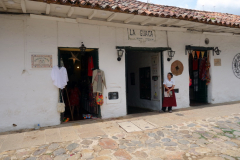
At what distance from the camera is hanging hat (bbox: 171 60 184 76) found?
24.3ft

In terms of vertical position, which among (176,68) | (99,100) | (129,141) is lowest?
(129,141)

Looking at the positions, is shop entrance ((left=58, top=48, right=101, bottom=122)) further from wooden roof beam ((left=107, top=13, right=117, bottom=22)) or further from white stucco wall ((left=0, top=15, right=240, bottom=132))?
wooden roof beam ((left=107, top=13, right=117, bottom=22))

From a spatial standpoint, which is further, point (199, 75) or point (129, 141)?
point (199, 75)

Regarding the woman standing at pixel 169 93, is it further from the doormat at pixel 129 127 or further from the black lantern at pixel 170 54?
the doormat at pixel 129 127

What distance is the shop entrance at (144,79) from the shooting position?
7434 mm

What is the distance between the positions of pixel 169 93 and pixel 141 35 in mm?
2426

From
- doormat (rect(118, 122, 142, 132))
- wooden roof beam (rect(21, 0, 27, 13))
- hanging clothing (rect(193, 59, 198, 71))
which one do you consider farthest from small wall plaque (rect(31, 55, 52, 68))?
hanging clothing (rect(193, 59, 198, 71))

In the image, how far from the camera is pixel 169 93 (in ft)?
22.6

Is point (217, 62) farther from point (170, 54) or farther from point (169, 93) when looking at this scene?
point (169, 93)

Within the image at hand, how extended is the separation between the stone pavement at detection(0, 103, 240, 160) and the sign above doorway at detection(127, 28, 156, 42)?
9.83 ft

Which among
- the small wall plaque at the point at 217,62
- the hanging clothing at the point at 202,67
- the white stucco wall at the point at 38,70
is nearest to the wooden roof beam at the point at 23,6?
the white stucco wall at the point at 38,70

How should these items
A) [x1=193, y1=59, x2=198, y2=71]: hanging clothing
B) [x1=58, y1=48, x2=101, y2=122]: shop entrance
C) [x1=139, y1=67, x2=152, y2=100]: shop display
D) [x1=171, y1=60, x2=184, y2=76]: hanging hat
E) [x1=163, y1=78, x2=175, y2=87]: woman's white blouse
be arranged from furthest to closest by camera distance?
[x1=193, y1=59, x2=198, y2=71]: hanging clothing, [x1=139, y1=67, x2=152, y2=100]: shop display, [x1=171, y1=60, x2=184, y2=76]: hanging hat, [x1=163, y1=78, x2=175, y2=87]: woman's white blouse, [x1=58, y1=48, x2=101, y2=122]: shop entrance

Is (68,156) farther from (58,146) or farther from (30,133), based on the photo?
(30,133)

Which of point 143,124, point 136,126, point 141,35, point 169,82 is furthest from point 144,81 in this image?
point 136,126
